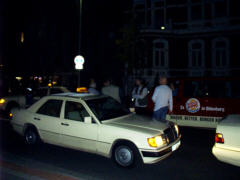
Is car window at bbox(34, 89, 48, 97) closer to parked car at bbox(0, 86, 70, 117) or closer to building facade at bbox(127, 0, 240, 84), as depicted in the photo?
parked car at bbox(0, 86, 70, 117)

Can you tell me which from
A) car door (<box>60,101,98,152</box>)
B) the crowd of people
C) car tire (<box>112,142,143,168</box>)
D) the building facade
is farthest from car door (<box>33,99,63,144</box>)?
the building facade

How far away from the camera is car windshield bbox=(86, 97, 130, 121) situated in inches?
214

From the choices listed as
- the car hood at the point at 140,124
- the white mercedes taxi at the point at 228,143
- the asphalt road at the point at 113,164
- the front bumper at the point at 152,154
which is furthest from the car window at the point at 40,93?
the white mercedes taxi at the point at 228,143

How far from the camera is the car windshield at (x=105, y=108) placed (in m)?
5.43

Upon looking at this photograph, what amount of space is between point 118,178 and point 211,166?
2026mm

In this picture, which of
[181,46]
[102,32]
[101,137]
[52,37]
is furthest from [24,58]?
[101,137]

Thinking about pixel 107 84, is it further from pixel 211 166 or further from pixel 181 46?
pixel 181 46

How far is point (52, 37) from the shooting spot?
22484 mm

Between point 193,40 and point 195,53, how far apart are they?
1.09 metres

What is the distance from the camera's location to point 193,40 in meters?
20.3

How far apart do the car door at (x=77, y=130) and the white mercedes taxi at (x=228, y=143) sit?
2.40 m

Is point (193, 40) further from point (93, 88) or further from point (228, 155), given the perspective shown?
point (228, 155)

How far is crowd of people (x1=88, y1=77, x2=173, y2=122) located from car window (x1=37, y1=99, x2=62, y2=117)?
2.31 metres

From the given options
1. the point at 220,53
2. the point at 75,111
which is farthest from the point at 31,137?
the point at 220,53
